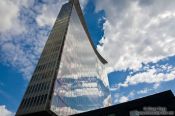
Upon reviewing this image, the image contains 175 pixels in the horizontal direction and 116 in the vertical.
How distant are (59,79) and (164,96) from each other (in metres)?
51.0

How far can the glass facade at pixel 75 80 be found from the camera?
265 feet

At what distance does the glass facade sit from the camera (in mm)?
80750

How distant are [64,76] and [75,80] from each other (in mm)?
17728

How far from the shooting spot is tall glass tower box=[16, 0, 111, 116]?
7362 cm

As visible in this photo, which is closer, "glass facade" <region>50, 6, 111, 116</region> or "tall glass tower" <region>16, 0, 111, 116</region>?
"tall glass tower" <region>16, 0, 111, 116</region>

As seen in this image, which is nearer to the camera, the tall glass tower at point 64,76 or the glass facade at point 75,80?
the tall glass tower at point 64,76

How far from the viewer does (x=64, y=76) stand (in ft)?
290

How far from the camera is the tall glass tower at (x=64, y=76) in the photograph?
73.6 meters

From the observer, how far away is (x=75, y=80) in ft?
346

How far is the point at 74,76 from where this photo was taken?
104750 mm

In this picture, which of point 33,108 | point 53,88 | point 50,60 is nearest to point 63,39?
point 50,60

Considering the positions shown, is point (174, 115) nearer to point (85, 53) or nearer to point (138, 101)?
point (138, 101)

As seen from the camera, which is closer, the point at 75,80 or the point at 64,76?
the point at 64,76

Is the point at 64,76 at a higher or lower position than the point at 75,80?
lower
